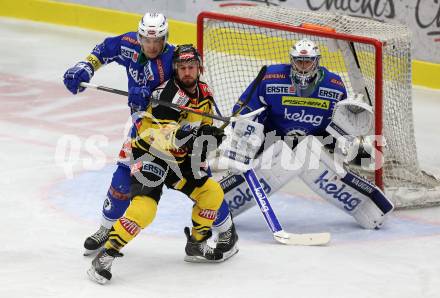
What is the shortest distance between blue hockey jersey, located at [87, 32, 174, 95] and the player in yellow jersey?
101mm

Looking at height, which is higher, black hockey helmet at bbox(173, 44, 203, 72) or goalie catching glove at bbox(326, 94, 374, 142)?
black hockey helmet at bbox(173, 44, 203, 72)

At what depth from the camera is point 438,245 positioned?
542cm

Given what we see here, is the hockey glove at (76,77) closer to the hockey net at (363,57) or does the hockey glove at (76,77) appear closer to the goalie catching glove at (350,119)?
the goalie catching glove at (350,119)

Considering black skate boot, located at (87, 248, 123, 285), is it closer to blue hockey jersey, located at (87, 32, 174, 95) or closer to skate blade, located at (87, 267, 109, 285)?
skate blade, located at (87, 267, 109, 285)

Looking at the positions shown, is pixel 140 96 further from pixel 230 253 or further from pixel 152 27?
pixel 230 253

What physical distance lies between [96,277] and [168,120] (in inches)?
31.2

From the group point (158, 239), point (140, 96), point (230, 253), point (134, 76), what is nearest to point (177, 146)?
point (140, 96)

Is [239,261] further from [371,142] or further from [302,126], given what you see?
[371,142]

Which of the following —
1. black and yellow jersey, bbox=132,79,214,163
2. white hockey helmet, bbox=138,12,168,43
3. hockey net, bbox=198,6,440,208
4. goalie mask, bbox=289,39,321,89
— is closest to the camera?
black and yellow jersey, bbox=132,79,214,163

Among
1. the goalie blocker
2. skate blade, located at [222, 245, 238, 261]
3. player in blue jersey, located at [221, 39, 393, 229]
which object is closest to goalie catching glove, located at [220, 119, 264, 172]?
player in blue jersey, located at [221, 39, 393, 229]

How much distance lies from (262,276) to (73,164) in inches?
89.6

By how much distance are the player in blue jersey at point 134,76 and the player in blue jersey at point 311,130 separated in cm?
54

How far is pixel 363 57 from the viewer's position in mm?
6227

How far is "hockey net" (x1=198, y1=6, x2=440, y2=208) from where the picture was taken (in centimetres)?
602
